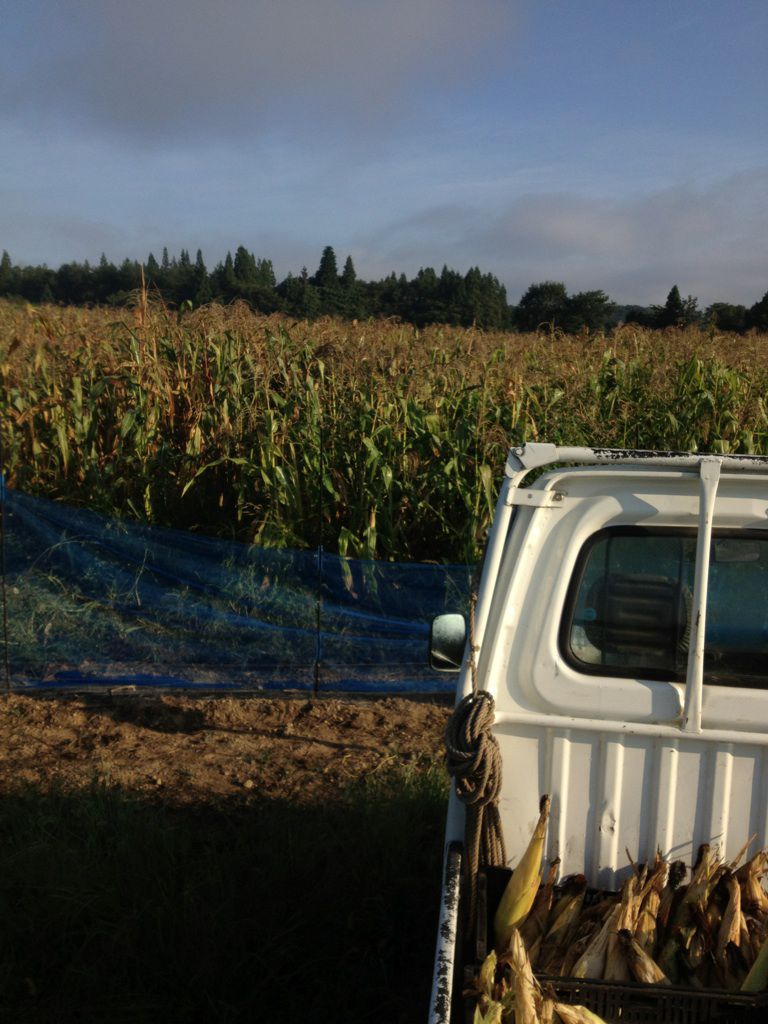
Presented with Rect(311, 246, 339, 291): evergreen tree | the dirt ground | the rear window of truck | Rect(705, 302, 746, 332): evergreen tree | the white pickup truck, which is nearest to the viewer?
the white pickup truck

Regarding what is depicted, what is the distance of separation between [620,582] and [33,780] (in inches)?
132

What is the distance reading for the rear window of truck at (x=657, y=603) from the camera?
106 inches

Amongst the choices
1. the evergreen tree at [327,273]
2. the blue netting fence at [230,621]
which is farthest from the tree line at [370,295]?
the blue netting fence at [230,621]

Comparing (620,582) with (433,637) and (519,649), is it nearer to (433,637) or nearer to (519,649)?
(519,649)

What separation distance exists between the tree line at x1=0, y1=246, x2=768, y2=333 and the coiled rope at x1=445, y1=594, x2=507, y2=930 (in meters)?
9.01

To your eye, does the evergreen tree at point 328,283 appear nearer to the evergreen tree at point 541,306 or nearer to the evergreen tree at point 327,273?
the evergreen tree at point 327,273

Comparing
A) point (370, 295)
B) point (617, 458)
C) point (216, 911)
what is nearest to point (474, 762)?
point (617, 458)

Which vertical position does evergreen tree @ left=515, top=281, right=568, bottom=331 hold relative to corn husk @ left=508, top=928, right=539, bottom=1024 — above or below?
above

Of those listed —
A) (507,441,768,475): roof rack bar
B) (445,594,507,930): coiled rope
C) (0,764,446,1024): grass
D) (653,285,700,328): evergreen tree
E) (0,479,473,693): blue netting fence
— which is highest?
(653,285,700,328): evergreen tree

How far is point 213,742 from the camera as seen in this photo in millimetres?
5395

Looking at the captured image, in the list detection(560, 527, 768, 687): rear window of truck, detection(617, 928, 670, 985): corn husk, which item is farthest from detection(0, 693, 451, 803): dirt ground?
detection(617, 928, 670, 985): corn husk

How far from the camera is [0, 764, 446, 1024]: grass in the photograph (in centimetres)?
321

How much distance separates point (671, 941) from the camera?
2393 millimetres

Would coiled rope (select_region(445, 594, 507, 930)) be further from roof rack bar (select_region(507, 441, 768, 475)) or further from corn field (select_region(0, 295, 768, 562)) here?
corn field (select_region(0, 295, 768, 562))
